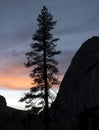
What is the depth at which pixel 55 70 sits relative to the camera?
38500 mm

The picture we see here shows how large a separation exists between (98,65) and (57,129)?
2145 cm

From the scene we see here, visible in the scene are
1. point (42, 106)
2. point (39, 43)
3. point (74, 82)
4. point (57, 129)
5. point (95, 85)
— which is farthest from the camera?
point (74, 82)

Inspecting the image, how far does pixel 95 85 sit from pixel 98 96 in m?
5.03

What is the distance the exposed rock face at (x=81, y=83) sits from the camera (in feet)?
195

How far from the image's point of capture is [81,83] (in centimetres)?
6569

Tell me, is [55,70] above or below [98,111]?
above

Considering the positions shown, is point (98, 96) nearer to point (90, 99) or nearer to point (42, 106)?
point (90, 99)

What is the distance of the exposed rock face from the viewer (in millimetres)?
59531

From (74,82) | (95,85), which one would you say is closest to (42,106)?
(95,85)

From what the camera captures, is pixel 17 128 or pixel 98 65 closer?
pixel 17 128

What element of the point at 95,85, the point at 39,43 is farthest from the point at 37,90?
the point at 95,85

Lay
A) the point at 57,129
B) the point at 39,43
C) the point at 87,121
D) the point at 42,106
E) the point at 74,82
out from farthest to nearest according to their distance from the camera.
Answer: the point at 74,82 → the point at 57,129 → the point at 39,43 → the point at 42,106 → the point at 87,121

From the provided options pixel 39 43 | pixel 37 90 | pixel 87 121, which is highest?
pixel 39 43

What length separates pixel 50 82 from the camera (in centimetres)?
3856
